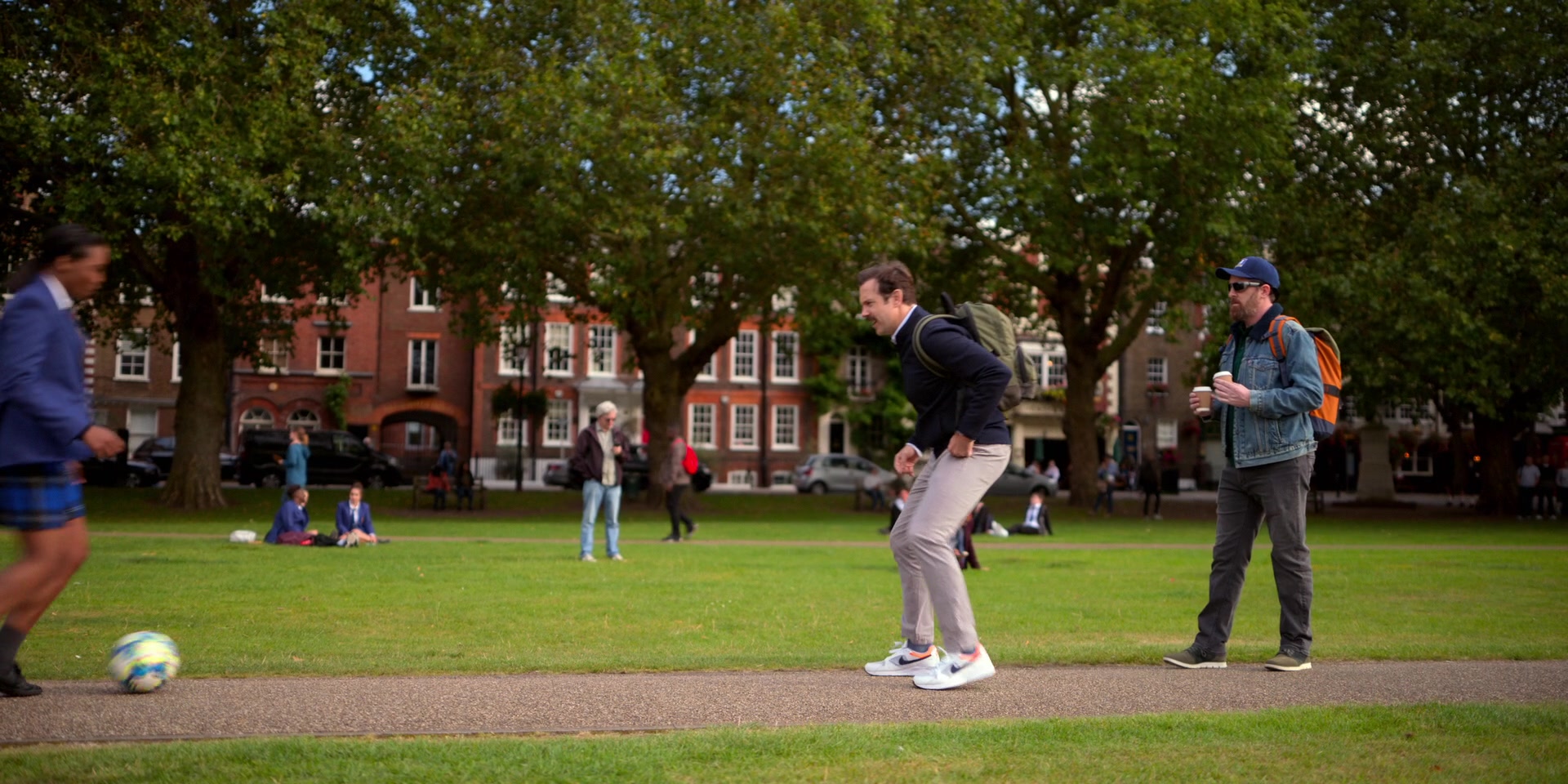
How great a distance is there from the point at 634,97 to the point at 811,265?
5.38 metres

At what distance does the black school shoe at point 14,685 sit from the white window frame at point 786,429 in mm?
59490

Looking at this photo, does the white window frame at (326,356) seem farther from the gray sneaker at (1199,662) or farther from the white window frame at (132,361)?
the gray sneaker at (1199,662)

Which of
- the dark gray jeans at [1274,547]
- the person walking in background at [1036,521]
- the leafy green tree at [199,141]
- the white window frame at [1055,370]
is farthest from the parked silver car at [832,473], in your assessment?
the dark gray jeans at [1274,547]

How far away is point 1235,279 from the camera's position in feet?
24.5

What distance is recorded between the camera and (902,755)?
4.80 m

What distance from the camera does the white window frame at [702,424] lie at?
64.8 m

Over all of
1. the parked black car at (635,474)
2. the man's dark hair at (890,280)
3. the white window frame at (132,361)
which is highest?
the white window frame at (132,361)

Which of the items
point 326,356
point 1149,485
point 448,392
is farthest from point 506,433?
point 1149,485

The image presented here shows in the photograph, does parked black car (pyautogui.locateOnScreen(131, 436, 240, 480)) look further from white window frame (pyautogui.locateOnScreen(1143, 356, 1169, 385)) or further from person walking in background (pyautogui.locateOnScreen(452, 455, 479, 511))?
white window frame (pyautogui.locateOnScreen(1143, 356, 1169, 385))

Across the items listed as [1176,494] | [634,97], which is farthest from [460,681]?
[1176,494]

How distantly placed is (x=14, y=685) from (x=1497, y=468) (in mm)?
41747

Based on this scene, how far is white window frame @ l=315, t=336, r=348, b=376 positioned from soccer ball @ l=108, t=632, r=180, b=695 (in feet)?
186

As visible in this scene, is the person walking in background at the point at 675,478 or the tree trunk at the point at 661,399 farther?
the tree trunk at the point at 661,399

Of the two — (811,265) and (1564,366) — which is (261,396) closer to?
(811,265)
